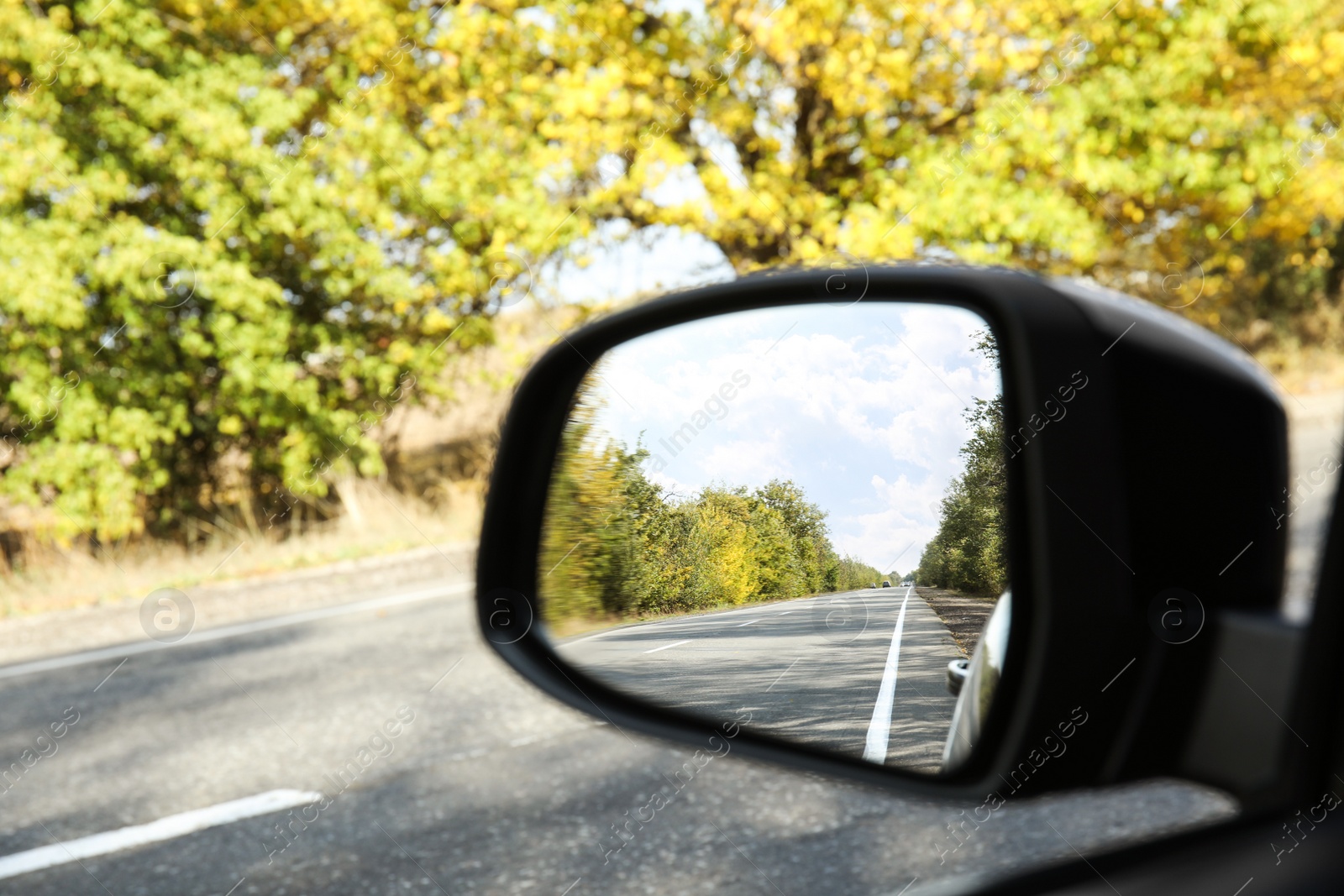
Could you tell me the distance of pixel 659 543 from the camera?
3.55ft

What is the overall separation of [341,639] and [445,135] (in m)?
5.86

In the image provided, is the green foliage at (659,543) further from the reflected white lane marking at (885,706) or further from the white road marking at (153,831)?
the white road marking at (153,831)

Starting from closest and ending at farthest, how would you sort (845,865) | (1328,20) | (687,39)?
(845,865)
(1328,20)
(687,39)

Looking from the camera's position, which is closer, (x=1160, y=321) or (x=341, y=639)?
(x=1160, y=321)

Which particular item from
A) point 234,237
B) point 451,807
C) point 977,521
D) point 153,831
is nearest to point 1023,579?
point 977,521

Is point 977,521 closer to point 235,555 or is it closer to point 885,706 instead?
point 885,706

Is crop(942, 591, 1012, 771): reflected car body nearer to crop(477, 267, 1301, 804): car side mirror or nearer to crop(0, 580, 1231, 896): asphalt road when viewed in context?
crop(477, 267, 1301, 804): car side mirror

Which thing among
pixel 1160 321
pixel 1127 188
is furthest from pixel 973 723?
pixel 1127 188

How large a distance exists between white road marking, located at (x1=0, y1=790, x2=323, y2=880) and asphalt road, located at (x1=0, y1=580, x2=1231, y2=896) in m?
0.04

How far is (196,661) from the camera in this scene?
5.47 m

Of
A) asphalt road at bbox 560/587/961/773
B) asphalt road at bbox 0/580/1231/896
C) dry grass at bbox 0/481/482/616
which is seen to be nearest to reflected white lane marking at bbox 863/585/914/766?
asphalt road at bbox 560/587/961/773

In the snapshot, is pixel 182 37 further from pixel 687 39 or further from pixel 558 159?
pixel 687 39

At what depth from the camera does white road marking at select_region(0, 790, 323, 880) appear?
3002 mm

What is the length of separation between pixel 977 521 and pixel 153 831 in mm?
3253
